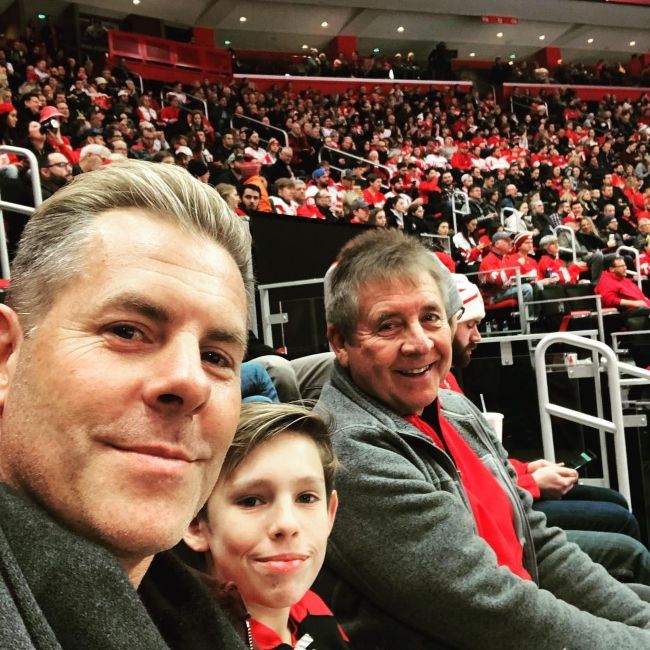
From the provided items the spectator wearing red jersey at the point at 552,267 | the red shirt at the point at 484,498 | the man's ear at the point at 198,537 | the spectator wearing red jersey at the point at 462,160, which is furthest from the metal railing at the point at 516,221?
the man's ear at the point at 198,537

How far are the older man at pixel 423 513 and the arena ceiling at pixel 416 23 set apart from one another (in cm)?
1651

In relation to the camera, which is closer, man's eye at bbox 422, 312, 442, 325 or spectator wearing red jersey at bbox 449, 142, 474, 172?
man's eye at bbox 422, 312, 442, 325

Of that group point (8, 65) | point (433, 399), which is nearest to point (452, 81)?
point (8, 65)

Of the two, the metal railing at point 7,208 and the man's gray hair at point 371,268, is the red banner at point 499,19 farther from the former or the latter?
the man's gray hair at point 371,268

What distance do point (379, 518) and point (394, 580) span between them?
107mm

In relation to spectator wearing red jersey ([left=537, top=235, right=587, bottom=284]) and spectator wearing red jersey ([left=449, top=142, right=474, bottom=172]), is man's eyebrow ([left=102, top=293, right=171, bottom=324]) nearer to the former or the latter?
spectator wearing red jersey ([left=537, top=235, right=587, bottom=284])

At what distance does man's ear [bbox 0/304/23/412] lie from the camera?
68 cm

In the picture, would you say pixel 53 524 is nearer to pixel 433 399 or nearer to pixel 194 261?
pixel 194 261

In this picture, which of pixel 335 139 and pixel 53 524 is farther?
pixel 335 139

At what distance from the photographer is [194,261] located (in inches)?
28.9

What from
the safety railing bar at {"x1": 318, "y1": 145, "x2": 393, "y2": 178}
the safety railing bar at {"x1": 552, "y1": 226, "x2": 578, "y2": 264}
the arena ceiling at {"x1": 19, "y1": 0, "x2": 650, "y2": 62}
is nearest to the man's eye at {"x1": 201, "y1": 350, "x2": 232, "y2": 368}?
the safety railing bar at {"x1": 552, "y1": 226, "x2": 578, "y2": 264}

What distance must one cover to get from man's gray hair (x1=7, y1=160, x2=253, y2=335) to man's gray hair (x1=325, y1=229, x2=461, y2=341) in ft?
2.66

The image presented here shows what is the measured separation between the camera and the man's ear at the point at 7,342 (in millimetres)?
683

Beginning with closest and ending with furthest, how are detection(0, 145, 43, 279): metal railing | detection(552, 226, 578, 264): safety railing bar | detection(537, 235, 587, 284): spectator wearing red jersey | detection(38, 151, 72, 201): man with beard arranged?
detection(0, 145, 43, 279): metal railing, detection(38, 151, 72, 201): man with beard, detection(537, 235, 587, 284): spectator wearing red jersey, detection(552, 226, 578, 264): safety railing bar
